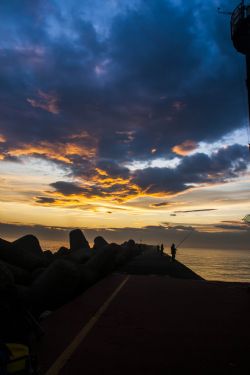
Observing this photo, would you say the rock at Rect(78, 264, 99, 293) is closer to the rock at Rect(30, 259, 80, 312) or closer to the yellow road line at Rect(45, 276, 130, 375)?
the rock at Rect(30, 259, 80, 312)

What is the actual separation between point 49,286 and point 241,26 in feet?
40.8

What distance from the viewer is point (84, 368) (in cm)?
557

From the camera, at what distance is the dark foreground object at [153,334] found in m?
5.82

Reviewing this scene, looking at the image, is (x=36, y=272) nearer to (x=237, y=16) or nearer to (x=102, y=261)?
(x=102, y=261)

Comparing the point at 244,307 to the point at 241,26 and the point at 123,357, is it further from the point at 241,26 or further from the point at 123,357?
the point at 241,26

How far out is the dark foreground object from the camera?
5.82 meters

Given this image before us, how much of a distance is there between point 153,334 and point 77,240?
44657mm

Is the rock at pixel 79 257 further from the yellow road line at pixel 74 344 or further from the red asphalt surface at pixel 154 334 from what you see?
the yellow road line at pixel 74 344

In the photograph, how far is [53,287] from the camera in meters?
10.6

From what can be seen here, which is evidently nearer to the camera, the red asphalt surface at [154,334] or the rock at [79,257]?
the red asphalt surface at [154,334]

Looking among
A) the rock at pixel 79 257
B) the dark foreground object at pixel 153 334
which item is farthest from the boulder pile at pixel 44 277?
the rock at pixel 79 257

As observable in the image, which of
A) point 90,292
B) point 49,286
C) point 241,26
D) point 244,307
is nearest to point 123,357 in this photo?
point 49,286

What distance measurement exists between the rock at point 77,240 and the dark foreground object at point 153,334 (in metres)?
38.1

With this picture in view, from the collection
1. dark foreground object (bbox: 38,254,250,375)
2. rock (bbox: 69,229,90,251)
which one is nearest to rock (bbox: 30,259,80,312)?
dark foreground object (bbox: 38,254,250,375)
